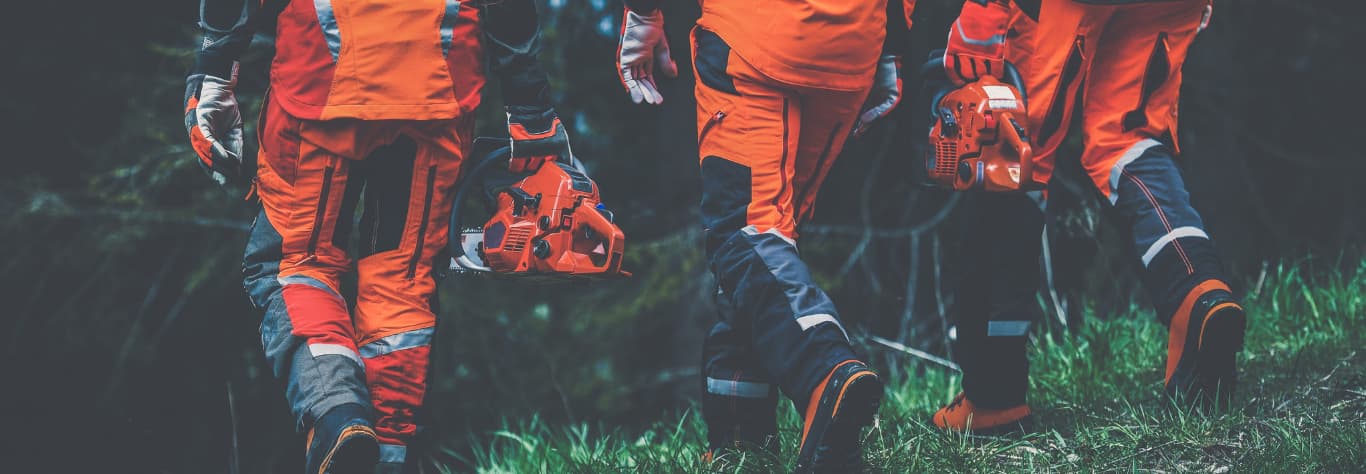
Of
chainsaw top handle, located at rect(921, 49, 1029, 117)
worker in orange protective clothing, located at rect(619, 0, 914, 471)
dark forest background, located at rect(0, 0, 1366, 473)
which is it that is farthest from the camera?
dark forest background, located at rect(0, 0, 1366, 473)

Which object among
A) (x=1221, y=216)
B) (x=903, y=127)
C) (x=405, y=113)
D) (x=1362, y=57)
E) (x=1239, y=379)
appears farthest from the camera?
(x=1362, y=57)

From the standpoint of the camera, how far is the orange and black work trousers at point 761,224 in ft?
9.78

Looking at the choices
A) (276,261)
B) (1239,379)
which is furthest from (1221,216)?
(276,261)

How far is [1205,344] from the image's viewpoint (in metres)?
3.24

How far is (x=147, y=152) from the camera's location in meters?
Result: 6.86

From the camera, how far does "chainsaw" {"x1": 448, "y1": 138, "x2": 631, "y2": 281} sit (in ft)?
11.1

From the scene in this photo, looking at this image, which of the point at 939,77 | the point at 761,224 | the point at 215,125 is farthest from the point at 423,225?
the point at 939,77

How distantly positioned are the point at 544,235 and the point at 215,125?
2.95 feet

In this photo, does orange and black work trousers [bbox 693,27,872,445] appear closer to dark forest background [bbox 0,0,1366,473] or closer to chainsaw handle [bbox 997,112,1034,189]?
chainsaw handle [bbox 997,112,1034,189]

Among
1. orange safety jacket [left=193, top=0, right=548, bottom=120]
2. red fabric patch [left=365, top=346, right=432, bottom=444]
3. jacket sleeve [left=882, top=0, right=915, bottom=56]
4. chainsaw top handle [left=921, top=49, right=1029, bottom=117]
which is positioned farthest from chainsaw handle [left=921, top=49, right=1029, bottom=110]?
red fabric patch [left=365, top=346, right=432, bottom=444]

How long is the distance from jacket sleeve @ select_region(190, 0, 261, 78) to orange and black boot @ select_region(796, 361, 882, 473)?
175 centimetres

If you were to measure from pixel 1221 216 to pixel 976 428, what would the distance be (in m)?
3.78

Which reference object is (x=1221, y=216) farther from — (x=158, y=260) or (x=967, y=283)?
(x=158, y=260)

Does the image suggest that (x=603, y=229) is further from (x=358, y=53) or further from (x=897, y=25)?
(x=897, y=25)
